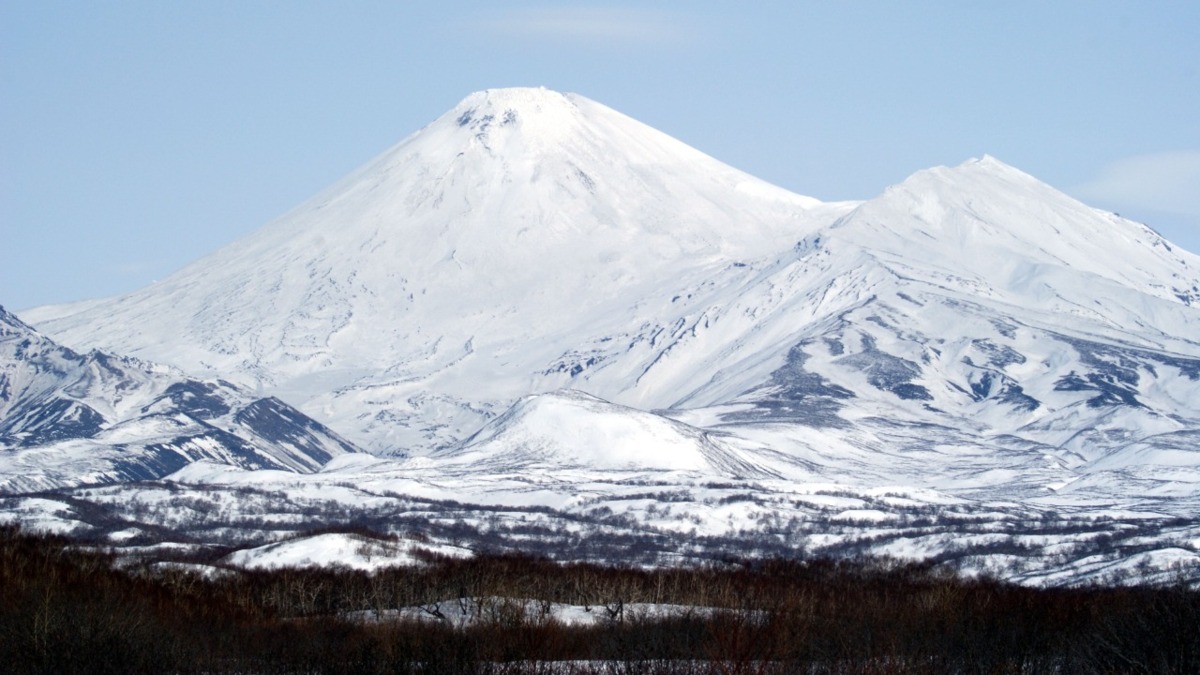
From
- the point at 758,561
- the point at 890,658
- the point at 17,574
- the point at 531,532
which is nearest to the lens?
the point at 890,658

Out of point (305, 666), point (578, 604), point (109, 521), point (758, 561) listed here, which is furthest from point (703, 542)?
point (305, 666)

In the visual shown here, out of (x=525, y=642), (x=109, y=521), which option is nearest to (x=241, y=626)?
(x=525, y=642)

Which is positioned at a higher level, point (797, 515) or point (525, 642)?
point (797, 515)

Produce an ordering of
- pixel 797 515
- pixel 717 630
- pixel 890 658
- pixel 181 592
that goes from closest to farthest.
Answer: pixel 890 658, pixel 717 630, pixel 181 592, pixel 797 515

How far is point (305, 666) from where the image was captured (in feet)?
215

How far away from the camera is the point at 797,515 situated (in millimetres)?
192875

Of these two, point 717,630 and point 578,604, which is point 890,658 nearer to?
point 717,630

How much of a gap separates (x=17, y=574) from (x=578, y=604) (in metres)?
27.0

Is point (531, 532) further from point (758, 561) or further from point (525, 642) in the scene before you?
point (525, 642)

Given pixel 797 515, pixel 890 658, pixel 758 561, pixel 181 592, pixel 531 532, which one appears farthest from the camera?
A: pixel 797 515

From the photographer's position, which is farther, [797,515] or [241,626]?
[797,515]

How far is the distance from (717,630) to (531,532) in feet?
367

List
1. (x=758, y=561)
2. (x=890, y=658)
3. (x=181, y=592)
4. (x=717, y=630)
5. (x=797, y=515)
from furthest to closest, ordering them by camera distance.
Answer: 1. (x=797, y=515)
2. (x=758, y=561)
3. (x=181, y=592)
4. (x=717, y=630)
5. (x=890, y=658)

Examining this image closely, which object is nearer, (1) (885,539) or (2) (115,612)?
(2) (115,612)
